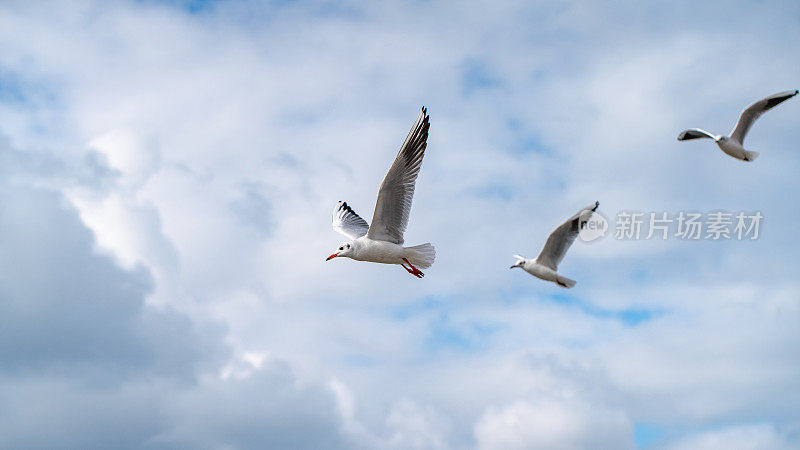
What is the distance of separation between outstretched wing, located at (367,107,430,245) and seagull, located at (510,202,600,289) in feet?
8.58

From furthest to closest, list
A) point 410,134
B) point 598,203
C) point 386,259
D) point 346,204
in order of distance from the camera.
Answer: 1. point 346,204
2. point 386,259
3. point 410,134
4. point 598,203

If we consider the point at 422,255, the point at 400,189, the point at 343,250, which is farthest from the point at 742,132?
the point at 343,250

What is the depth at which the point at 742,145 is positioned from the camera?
17.3 m

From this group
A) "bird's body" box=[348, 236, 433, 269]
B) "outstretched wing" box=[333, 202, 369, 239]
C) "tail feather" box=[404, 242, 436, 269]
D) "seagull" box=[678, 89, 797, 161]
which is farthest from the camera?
"outstretched wing" box=[333, 202, 369, 239]

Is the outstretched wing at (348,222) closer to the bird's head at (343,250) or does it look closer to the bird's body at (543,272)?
the bird's head at (343,250)

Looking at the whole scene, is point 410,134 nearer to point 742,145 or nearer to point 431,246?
point 431,246

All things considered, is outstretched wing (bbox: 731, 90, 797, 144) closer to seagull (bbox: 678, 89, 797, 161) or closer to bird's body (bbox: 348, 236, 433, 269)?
seagull (bbox: 678, 89, 797, 161)

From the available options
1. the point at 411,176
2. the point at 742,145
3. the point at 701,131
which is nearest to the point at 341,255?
the point at 411,176

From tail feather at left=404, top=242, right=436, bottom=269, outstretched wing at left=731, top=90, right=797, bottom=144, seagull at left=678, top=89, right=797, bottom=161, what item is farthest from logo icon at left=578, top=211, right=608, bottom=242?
outstretched wing at left=731, top=90, right=797, bottom=144

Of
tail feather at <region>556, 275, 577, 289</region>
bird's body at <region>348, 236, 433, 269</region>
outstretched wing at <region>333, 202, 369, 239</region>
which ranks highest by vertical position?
outstretched wing at <region>333, 202, 369, 239</region>

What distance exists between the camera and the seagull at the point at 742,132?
16.8m

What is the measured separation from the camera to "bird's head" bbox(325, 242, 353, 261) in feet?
52.6

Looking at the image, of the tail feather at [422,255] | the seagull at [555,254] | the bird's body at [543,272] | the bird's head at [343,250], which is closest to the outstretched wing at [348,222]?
the bird's head at [343,250]

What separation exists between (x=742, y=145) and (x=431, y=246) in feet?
25.0
